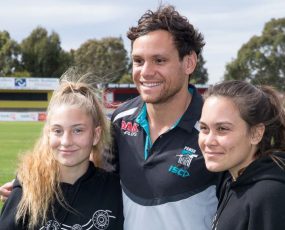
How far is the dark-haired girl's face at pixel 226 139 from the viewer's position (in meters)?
2.63

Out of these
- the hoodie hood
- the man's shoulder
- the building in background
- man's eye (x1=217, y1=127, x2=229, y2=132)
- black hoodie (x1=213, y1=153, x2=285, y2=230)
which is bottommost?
the building in background

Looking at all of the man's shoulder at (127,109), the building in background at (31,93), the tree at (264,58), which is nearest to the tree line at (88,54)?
the tree at (264,58)

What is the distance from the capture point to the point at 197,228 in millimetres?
2947

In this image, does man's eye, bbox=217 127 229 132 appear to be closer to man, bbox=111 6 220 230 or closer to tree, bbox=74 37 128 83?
man, bbox=111 6 220 230

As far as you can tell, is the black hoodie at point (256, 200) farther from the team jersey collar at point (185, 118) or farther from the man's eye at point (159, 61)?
the man's eye at point (159, 61)

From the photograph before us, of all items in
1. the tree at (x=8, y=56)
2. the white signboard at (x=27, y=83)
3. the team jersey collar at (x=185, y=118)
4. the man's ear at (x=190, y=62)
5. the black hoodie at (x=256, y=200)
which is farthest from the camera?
the tree at (x=8, y=56)

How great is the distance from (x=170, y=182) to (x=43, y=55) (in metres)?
57.4

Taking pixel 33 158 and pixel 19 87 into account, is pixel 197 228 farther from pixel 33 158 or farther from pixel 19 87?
pixel 19 87

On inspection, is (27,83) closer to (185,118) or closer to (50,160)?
(50,160)

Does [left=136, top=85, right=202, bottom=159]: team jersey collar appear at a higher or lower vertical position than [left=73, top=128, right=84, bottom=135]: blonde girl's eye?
higher

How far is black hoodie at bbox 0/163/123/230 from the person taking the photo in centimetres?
286

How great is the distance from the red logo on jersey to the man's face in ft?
0.64

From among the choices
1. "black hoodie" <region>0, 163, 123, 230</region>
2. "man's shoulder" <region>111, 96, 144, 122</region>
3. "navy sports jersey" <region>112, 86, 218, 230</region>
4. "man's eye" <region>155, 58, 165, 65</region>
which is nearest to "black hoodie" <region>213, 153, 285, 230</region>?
"navy sports jersey" <region>112, 86, 218, 230</region>

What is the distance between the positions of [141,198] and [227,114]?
73 cm
